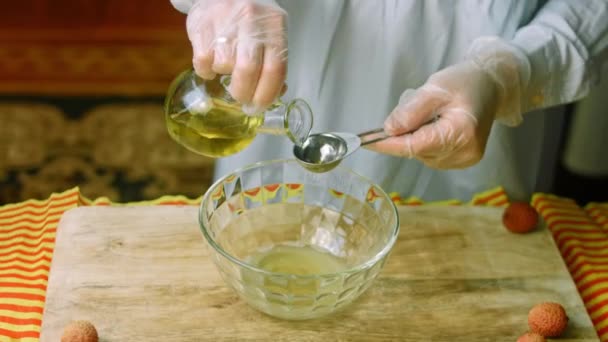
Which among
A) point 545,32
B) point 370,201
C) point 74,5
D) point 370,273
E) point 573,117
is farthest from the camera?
point 74,5

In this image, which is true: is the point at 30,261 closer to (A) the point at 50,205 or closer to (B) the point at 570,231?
(A) the point at 50,205

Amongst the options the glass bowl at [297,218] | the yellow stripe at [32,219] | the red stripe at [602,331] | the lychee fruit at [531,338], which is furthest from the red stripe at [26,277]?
the red stripe at [602,331]

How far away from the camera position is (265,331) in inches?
32.5

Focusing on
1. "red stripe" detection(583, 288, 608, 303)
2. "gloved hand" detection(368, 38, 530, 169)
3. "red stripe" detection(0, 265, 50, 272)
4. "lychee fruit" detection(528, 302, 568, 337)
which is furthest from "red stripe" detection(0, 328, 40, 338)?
"red stripe" detection(583, 288, 608, 303)

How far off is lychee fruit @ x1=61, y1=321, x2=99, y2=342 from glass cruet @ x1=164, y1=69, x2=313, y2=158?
0.23 meters

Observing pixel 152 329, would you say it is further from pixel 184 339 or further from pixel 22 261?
pixel 22 261

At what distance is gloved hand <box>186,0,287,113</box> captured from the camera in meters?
0.80

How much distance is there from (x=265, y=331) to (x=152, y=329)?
12 cm

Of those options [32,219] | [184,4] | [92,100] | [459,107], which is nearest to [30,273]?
[32,219]

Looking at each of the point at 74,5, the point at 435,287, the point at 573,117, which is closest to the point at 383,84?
the point at 435,287

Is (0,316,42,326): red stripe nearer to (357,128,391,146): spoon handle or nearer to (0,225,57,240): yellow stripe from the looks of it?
(0,225,57,240): yellow stripe

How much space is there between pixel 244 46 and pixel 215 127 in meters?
0.10

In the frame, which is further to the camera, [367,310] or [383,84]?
[383,84]

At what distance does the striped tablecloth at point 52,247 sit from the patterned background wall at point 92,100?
3.15 feet
